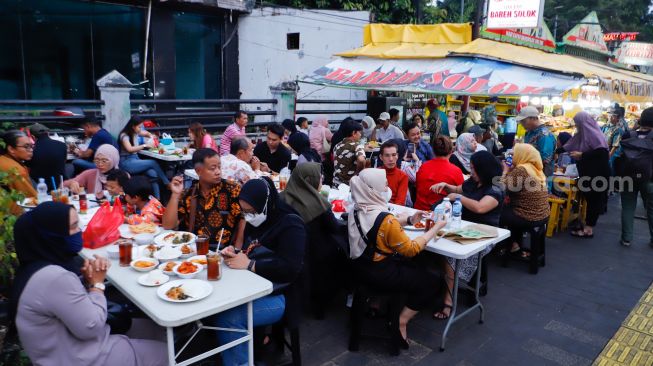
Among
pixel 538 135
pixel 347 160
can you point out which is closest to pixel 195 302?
pixel 347 160

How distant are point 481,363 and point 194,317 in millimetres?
2415

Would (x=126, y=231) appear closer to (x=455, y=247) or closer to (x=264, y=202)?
(x=264, y=202)

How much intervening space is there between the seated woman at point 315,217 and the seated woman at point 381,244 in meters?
0.30

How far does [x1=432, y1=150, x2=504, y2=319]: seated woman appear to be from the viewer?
14.9ft

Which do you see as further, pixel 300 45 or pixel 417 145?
pixel 300 45

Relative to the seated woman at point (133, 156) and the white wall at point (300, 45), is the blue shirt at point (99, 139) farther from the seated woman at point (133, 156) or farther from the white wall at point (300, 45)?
the white wall at point (300, 45)

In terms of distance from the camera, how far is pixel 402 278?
3.74 metres

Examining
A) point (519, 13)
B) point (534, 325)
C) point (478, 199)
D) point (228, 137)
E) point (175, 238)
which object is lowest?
point (534, 325)

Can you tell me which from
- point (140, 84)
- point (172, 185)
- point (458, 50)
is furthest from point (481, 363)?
point (140, 84)

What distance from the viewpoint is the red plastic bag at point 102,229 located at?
354 cm

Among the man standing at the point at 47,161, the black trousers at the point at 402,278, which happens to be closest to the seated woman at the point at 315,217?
the black trousers at the point at 402,278

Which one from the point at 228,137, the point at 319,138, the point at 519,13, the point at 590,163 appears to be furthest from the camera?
the point at 519,13

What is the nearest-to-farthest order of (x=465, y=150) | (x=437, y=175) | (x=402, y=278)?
(x=402, y=278), (x=437, y=175), (x=465, y=150)

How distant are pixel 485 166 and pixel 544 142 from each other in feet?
10.2
